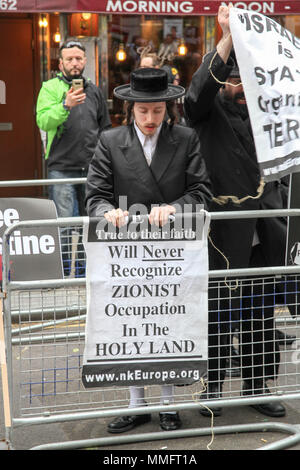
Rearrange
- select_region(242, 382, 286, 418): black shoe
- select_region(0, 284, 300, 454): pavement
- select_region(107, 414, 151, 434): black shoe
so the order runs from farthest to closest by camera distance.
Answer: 1. select_region(242, 382, 286, 418): black shoe
2. select_region(107, 414, 151, 434): black shoe
3. select_region(0, 284, 300, 454): pavement

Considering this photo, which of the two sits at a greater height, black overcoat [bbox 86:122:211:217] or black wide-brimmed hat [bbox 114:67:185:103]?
black wide-brimmed hat [bbox 114:67:185:103]

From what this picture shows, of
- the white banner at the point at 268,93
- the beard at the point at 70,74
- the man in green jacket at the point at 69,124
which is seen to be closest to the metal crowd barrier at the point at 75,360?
the white banner at the point at 268,93

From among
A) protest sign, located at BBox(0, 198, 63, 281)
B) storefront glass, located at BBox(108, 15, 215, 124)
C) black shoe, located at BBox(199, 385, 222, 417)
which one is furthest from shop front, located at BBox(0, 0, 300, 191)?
black shoe, located at BBox(199, 385, 222, 417)

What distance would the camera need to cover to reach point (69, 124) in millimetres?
7688

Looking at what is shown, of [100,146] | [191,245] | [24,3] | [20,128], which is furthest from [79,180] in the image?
[20,128]

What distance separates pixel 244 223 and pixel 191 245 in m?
0.72

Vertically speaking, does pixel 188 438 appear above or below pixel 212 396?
below

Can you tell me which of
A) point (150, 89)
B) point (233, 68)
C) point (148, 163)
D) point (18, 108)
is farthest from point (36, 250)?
point (18, 108)

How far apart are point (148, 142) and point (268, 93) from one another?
2.55 ft

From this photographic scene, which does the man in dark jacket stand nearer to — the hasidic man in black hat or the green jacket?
the hasidic man in black hat

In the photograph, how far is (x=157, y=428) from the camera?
4.75 metres

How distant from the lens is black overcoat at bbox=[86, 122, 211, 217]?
456cm

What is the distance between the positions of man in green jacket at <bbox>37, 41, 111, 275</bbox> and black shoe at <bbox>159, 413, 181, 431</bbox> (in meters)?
3.14

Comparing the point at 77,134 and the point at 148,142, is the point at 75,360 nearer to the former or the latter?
the point at 148,142
